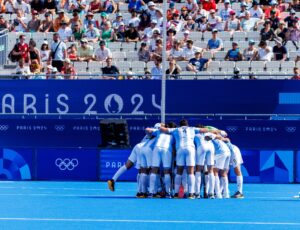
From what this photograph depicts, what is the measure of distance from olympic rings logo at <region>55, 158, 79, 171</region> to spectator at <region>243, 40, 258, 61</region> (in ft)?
17.2

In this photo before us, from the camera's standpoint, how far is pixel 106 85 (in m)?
30.0

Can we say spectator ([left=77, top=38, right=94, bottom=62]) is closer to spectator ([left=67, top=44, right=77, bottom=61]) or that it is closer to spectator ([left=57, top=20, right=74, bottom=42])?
spectator ([left=67, top=44, right=77, bottom=61])

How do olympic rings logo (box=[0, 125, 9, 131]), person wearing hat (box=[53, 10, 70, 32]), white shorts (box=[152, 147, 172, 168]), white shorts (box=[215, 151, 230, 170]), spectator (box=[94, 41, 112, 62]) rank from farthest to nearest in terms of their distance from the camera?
person wearing hat (box=[53, 10, 70, 32]) → spectator (box=[94, 41, 112, 62]) → olympic rings logo (box=[0, 125, 9, 131]) → white shorts (box=[215, 151, 230, 170]) → white shorts (box=[152, 147, 172, 168])

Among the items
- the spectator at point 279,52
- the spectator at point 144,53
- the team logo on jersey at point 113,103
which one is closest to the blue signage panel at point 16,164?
the team logo on jersey at point 113,103

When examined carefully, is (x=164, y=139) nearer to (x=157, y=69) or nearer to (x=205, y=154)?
(x=205, y=154)

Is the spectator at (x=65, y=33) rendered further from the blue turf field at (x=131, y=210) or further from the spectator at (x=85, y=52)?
the blue turf field at (x=131, y=210)

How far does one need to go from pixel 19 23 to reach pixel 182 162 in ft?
38.2

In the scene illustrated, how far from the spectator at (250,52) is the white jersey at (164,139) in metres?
7.40

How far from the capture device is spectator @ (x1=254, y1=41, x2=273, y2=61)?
30.1 m

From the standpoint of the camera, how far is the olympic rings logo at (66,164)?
2988 cm

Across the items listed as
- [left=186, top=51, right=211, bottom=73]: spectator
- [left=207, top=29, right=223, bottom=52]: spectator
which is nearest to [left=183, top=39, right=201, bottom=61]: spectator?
[left=186, top=51, right=211, bottom=73]: spectator

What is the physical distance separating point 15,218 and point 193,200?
548cm

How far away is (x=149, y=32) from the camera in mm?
31625

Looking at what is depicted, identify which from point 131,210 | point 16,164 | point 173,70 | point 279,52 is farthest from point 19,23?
point 131,210
